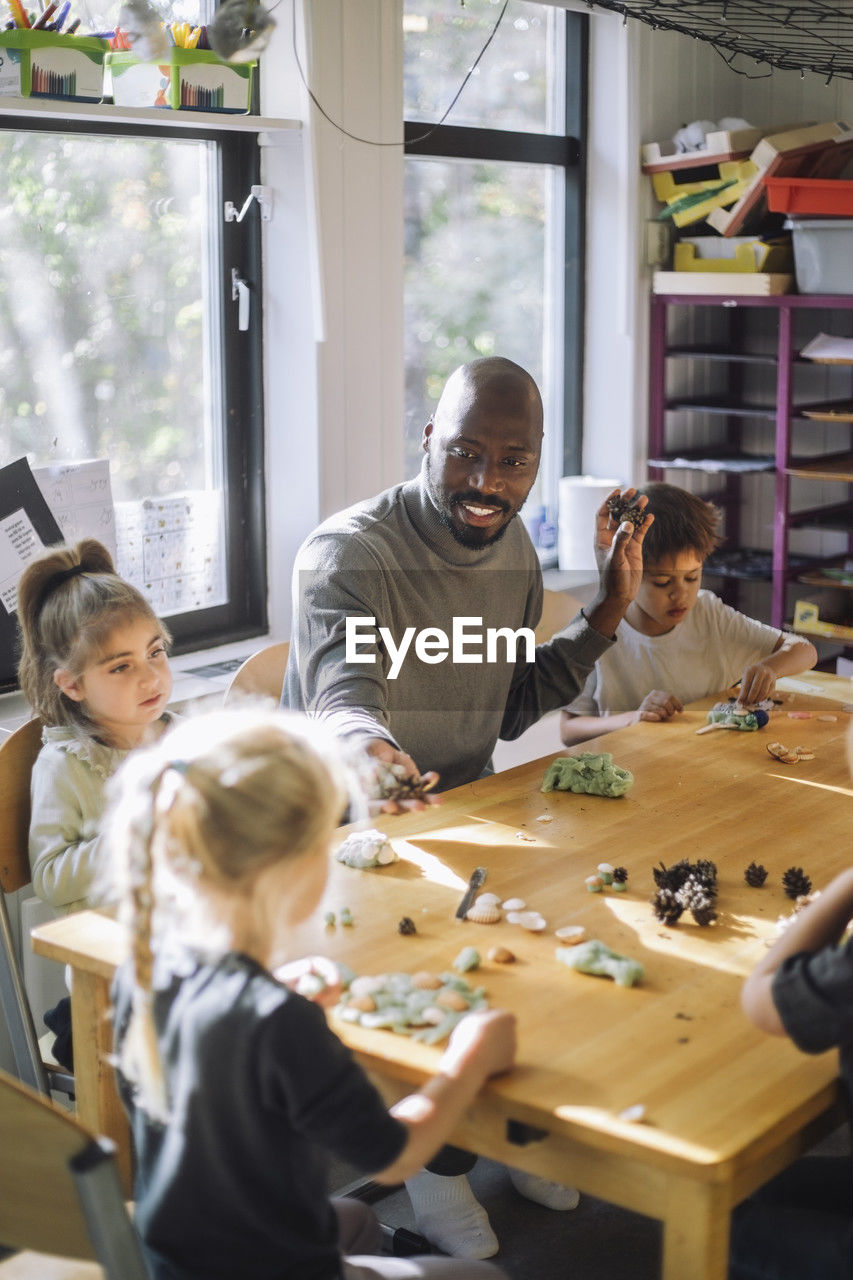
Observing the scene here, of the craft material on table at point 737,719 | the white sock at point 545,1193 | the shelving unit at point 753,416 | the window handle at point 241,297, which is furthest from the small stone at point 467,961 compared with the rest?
the shelving unit at point 753,416

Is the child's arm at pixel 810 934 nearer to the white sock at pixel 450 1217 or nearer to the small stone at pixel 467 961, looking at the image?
the small stone at pixel 467 961

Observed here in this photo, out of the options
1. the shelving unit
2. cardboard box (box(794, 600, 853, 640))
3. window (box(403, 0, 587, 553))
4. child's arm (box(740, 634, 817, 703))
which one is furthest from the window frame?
child's arm (box(740, 634, 817, 703))

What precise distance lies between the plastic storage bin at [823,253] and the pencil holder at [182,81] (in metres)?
1.55

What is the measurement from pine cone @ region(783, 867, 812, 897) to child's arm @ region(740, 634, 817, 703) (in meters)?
0.87

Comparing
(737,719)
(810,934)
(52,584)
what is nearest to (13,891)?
(52,584)

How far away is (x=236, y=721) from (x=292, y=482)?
6.60ft

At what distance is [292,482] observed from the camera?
3221mm

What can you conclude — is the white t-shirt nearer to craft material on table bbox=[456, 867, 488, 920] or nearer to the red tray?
craft material on table bbox=[456, 867, 488, 920]

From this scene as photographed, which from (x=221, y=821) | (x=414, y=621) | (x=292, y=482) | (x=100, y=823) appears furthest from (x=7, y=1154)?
(x=292, y=482)

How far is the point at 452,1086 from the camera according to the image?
1.26 meters

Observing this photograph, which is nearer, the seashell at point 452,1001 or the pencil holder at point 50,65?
the seashell at point 452,1001

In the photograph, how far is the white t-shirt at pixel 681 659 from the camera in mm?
2707

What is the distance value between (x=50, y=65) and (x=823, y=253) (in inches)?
79.8

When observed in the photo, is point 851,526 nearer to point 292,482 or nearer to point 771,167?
point 771,167
